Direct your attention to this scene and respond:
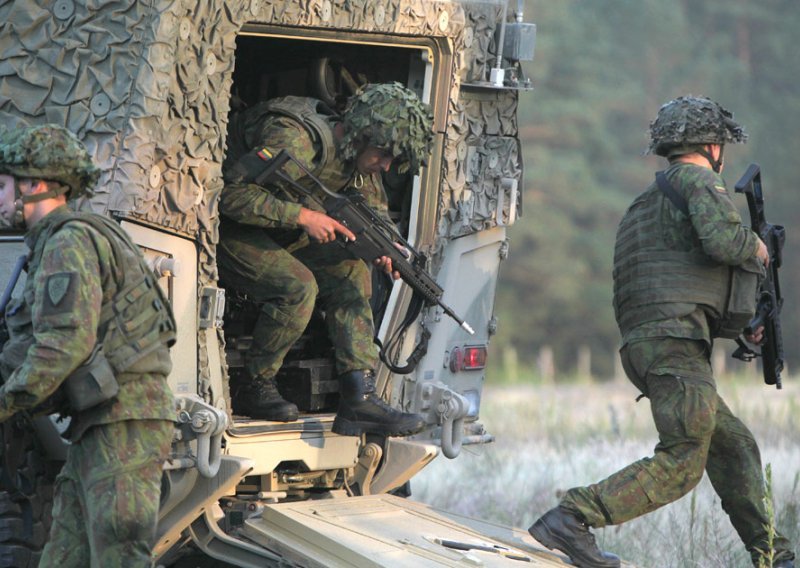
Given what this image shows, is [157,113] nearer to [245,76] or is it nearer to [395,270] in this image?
[395,270]

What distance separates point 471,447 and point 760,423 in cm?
497

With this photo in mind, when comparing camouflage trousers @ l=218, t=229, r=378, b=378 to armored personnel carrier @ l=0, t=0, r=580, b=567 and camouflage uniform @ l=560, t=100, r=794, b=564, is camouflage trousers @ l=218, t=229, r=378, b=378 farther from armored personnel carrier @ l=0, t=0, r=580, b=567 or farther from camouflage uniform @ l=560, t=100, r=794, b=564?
camouflage uniform @ l=560, t=100, r=794, b=564

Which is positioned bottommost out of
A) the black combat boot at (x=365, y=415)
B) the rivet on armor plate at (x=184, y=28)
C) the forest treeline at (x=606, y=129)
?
the black combat boot at (x=365, y=415)

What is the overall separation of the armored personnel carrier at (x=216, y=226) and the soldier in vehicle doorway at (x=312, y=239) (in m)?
0.19

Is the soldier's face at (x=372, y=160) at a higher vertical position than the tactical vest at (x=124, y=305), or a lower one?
higher

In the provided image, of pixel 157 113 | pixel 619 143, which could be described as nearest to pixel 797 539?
pixel 157 113

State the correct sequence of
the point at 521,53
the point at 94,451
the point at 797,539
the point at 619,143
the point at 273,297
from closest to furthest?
the point at 94,451, the point at 273,297, the point at 521,53, the point at 797,539, the point at 619,143

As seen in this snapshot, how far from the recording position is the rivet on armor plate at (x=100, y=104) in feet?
19.2

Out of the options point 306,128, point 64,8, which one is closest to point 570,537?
point 306,128

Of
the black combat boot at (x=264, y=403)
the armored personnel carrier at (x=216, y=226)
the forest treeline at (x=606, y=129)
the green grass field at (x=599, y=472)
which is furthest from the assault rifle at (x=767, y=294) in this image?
the forest treeline at (x=606, y=129)

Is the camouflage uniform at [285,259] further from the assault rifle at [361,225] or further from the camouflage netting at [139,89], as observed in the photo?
the camouflage netting at [139,89]

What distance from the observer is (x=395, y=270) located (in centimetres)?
708

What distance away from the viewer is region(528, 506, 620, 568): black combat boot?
6.55m

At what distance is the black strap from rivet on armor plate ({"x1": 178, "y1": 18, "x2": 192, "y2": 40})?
6.90 ft
